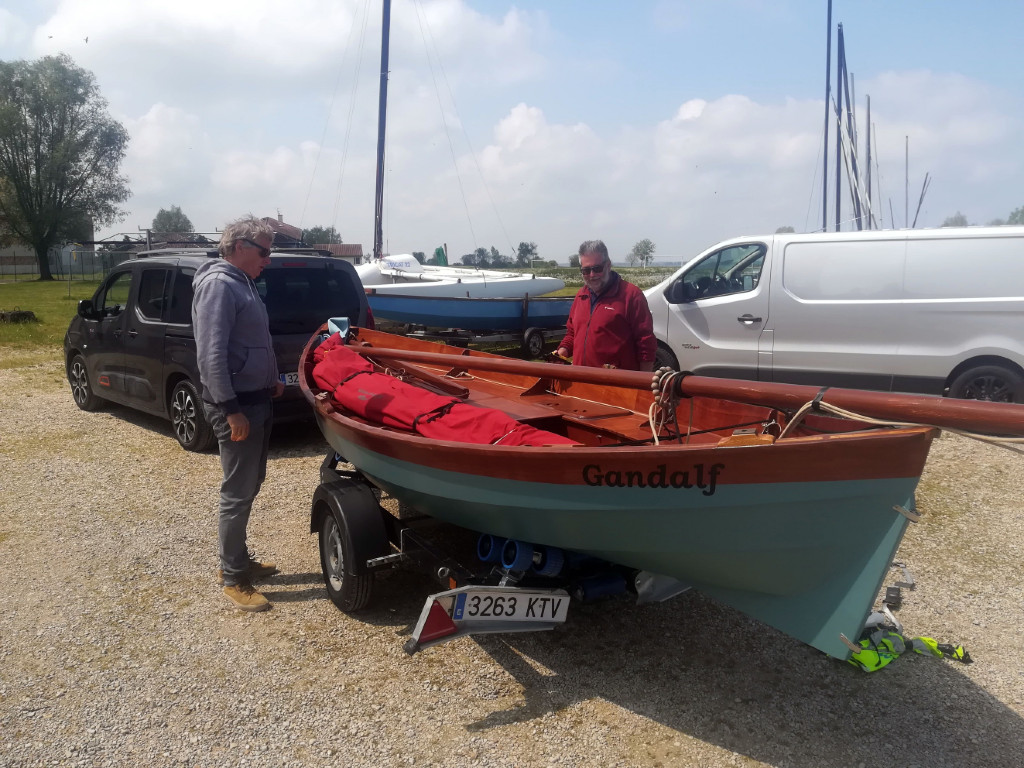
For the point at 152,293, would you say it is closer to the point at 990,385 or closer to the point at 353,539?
the point at 353,539

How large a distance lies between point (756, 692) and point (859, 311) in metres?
5.73

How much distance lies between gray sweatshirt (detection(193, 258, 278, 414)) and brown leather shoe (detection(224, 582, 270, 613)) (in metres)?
1.02

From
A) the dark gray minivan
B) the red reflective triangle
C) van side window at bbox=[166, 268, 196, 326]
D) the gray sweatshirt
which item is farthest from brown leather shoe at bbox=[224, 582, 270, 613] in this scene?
van side window at bbox=[166, 268, 196, 326]

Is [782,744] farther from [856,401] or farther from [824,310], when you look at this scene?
[824,310]

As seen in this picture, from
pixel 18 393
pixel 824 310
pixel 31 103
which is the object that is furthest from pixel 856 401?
pixel 31 103

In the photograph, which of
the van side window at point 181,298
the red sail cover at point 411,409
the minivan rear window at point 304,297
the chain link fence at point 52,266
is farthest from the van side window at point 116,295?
Result: the chain link fence at point 52,266

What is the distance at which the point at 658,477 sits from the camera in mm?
2863

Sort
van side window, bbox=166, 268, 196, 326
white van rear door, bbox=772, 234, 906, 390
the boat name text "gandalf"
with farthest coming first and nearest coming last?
white van rear door, bbox=772, 234, 906, 390
van side window, bbox=166, 268, 196, 326
the boat name text "gandalf"

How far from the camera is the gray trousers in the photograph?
4.13m

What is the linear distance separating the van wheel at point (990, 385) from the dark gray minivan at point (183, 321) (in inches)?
231

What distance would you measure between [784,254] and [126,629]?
23.8ft

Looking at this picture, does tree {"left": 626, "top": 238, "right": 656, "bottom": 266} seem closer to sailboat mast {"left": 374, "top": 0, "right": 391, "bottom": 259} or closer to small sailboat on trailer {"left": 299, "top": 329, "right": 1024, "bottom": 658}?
sailboat mast {"left": 374, "top": 0, "right": 391, "bottom": 259}

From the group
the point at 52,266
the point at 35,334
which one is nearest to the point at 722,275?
the point at 35,334

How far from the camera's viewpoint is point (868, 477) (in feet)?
8.79
